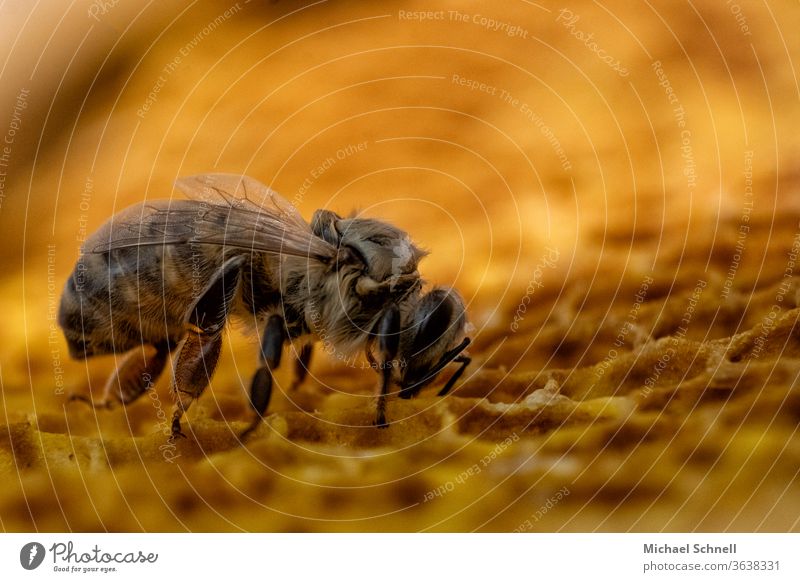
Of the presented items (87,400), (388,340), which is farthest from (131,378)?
(388,340)

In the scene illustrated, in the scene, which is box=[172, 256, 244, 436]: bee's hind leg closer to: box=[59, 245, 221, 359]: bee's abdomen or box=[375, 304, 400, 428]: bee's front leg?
box=[59, 245, 221, 359]: bee's abdomen

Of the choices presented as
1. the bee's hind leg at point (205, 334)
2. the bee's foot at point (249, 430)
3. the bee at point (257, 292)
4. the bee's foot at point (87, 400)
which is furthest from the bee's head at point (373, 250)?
the bee's foot at point (87, 400)

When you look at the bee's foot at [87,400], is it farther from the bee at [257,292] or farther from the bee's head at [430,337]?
the bee's head at [430,337]

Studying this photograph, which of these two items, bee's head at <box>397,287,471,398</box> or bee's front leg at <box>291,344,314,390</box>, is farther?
bee's front leg at <box>291,344,314,390</box>

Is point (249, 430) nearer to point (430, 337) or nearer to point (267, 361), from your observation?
point (267, 361)

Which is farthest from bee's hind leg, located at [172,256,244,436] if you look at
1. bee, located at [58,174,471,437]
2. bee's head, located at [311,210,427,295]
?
bee's head, located at [311,210,427,295]
